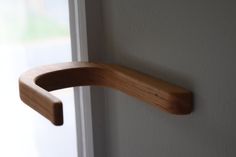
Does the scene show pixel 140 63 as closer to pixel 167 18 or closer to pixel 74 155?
pixel 167 18

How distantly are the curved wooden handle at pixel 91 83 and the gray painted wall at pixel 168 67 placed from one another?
32 mm

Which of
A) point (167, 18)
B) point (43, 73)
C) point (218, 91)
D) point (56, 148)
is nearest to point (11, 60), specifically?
point (43, 73)

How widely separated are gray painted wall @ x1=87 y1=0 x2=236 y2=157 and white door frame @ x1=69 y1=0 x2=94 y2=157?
1 cm

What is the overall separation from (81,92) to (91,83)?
0.30 ft

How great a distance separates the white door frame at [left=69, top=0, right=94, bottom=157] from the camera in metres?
0.87

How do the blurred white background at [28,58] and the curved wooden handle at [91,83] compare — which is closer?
the curved wooden handle at [91,83]

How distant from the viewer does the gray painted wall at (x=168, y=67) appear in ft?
1.91

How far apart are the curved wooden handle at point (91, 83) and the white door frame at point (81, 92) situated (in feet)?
0.18

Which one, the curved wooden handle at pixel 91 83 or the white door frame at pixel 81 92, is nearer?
the curved wooden handle at pixel 91 83

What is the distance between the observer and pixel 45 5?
34.0 inches

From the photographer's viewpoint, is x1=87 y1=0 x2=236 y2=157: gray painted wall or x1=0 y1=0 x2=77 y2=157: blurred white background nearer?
x1=87 y1=0 x2=236 y2=157: gray painted wall

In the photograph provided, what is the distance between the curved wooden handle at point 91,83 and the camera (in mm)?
625

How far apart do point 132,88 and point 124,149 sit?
191 mm

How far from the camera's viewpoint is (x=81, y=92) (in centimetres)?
91
